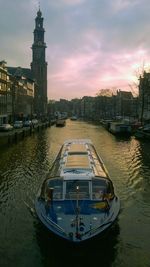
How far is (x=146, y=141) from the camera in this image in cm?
6178

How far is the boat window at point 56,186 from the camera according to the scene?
1701cm

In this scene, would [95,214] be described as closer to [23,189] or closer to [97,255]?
[97,255]

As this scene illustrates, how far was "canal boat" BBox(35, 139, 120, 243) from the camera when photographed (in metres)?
15.0

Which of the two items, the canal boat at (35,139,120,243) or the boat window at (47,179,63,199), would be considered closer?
the canal boat at (35,139,120,243)

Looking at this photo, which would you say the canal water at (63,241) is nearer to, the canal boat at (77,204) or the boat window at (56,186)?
the canal boat at (77,204)

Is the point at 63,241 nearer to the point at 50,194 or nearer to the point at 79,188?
the point at 50,194

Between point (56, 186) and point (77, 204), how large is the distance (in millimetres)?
2104

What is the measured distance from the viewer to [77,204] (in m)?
15.7

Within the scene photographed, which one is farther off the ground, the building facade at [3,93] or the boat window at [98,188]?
the building facade at [3,93]

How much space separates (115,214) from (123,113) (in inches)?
6135

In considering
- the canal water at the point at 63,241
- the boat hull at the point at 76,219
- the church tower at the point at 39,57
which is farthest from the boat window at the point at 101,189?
the church tower at the point at 39,57

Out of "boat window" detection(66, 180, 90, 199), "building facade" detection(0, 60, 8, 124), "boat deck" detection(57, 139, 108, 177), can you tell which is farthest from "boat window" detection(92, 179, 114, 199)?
"building facade" detection(0, 60, 8, 124)

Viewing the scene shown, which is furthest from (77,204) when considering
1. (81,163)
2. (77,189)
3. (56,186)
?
(81,163)

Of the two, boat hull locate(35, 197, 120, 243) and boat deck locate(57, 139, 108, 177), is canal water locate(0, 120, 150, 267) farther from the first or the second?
boat deck locate(57, 139, 108, 177)
